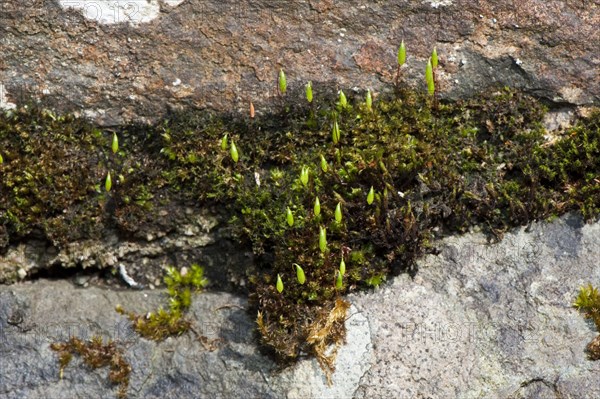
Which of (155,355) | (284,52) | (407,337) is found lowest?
(155,355)

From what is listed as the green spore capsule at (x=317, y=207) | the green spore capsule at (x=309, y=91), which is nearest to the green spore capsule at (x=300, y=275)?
the green spore capsule at (x=317, y=207)

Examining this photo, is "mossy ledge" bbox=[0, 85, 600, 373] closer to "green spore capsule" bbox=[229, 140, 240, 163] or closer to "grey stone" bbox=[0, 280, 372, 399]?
"green spore capsule" bbox=[229, 140, 240, 163]

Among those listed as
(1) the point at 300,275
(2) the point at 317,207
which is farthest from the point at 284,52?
(1) the point at 300,275

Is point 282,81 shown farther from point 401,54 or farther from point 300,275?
point 300,275

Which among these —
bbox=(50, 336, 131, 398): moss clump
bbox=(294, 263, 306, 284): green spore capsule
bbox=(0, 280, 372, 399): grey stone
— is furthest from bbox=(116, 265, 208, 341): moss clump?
bbox=(294, 263, 306, 284): green spore capsule

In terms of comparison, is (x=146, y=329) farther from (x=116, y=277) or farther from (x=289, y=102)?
(x=289, y=102)

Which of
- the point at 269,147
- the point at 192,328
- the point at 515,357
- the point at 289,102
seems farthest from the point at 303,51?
the point at 515,357
